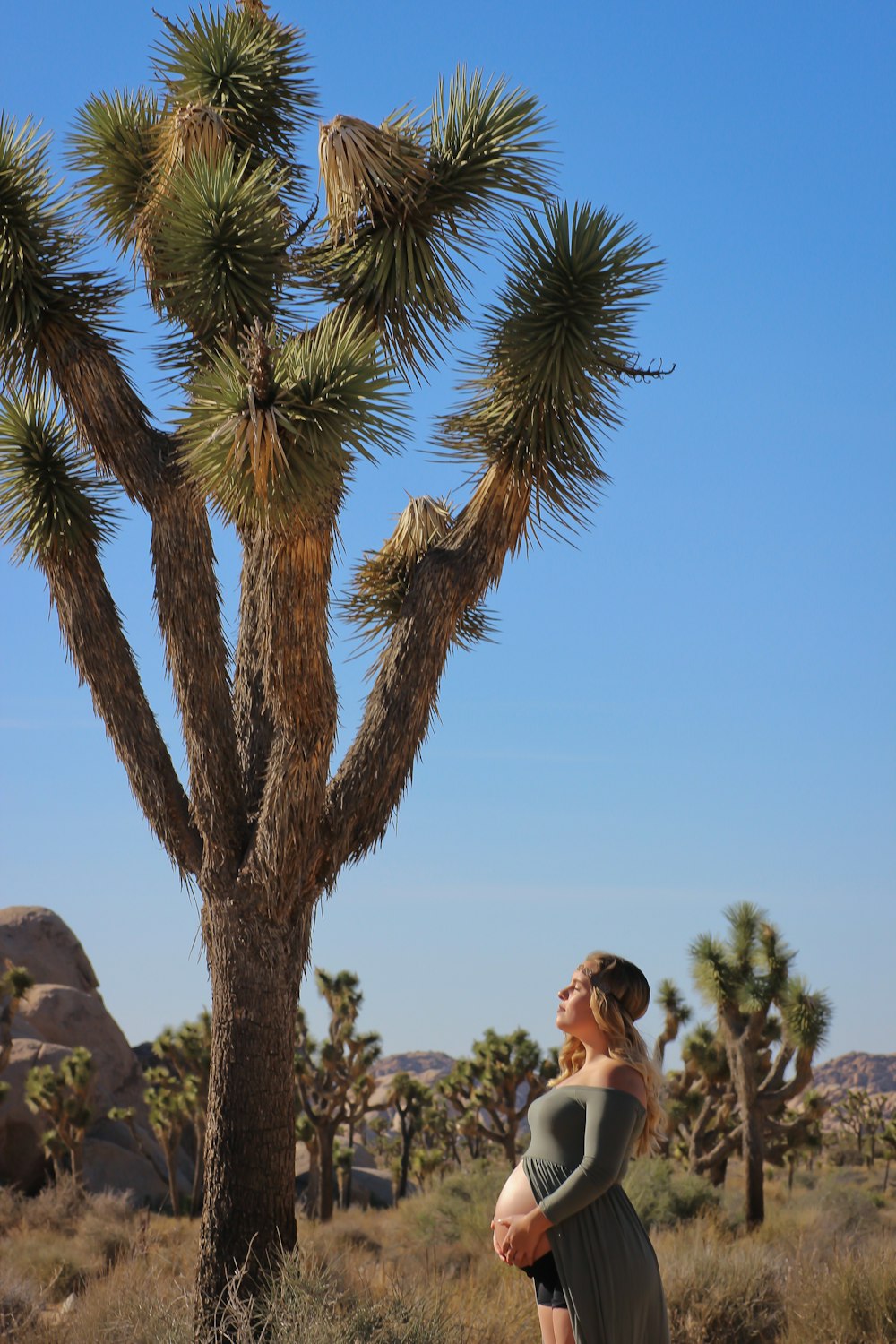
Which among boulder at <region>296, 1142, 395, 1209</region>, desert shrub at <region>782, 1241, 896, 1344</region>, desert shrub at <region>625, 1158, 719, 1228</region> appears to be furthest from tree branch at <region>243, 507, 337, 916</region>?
boulder at <region>296, 1142, 395, 1209</region>

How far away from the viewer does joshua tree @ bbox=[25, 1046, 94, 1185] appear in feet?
75.9

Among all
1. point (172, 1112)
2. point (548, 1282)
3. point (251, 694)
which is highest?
point (251, 694)

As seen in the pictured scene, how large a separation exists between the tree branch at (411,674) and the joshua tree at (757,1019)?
11.3 metres

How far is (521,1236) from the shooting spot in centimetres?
380

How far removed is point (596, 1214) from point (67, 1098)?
21668 millimetres

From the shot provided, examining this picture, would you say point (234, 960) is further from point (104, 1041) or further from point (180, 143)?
point (104, 1041)

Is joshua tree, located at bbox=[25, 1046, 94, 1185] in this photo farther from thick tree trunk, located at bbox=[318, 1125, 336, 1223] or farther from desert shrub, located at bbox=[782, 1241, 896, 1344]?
desert shrub, located at bbox=[782, 1241, 896, 1344]

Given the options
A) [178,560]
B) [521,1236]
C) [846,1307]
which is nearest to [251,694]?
[178,560]

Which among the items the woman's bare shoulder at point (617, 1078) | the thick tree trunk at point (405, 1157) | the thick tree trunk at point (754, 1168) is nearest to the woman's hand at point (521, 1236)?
the woman's bare shoulder at point (617, 1078)

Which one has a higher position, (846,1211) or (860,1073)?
(860,1073)

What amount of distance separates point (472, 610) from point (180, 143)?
3932mm

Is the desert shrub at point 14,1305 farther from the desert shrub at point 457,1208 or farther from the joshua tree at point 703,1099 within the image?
the joshua tree at point 703,1099

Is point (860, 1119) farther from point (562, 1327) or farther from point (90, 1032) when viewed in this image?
point (562, 1327)

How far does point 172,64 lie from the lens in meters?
9.30
